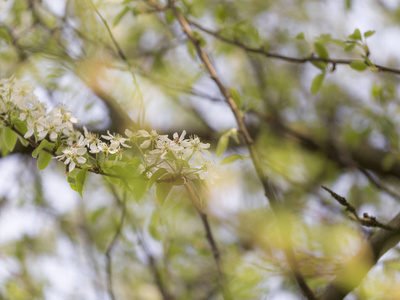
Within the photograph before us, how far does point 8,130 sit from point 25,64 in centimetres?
98

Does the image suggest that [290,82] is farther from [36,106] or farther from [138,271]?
[36,106]

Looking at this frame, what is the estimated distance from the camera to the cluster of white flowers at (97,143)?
Result: 1.82 ft

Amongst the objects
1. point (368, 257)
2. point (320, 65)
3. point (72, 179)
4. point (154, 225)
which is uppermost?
point (320, 65)

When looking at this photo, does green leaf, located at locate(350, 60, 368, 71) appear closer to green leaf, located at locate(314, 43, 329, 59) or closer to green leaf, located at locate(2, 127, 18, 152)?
green leaf, located at locate(314, 43, 329, 59)

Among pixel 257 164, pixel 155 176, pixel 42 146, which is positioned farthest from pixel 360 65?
pixel 42 146

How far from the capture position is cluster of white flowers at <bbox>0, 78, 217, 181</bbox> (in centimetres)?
56

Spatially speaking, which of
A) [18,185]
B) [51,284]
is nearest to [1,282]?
[51,284]

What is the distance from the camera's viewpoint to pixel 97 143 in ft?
1.96

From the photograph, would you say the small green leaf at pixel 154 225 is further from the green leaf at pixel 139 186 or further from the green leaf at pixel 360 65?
the green leaf at pixel 360 65

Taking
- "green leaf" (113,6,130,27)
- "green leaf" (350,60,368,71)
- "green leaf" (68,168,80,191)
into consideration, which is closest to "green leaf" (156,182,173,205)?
"green leaf" (68,168,80,191)

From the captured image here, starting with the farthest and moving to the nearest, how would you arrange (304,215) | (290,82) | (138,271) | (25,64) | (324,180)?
(290,82)
(138,271)
(324,180)
(25,64)
(304,215)

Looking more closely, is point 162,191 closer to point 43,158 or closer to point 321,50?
point 43,158

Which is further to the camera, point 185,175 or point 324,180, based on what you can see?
point 324,180

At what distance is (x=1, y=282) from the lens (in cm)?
177
